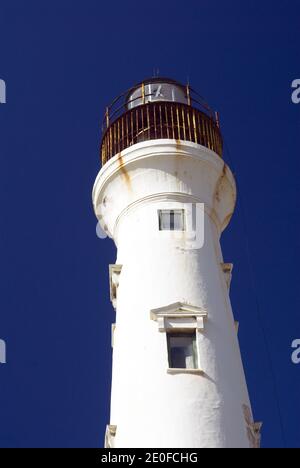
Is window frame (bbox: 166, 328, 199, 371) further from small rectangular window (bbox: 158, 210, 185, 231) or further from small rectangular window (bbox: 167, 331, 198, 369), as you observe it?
small rectangular window (bbox: 158, 210, 185, 231)

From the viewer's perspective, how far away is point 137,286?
14336 millimetres

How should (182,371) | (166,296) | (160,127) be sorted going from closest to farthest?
(182,371), (166,296), (160,127)

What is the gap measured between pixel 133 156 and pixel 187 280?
10.7 ft

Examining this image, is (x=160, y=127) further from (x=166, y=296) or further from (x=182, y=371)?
(x=182, y=371)

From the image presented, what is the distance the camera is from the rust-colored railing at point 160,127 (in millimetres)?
16688

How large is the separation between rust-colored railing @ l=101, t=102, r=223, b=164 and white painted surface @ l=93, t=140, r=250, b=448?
2.41 feet

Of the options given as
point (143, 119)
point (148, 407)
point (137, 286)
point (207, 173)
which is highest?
point (143, 119)

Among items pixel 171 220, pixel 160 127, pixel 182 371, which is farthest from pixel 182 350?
pixel 160 127

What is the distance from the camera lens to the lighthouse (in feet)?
40.5

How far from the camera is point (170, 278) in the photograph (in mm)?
14148

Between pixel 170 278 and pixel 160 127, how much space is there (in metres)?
A: 4.11

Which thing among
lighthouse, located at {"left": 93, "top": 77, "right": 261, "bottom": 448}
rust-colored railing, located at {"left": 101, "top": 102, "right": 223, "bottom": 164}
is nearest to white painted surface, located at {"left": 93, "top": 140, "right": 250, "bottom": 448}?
lighthouse, located at {"left": 93, "top": 77, "right": 261, "bottom": 448}

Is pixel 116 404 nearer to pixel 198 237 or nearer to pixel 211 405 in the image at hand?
pixel 211 405
